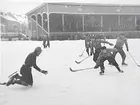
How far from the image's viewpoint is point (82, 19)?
2361 millimetres

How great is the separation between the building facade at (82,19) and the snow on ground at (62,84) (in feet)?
0.61

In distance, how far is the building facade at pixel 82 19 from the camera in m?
2.16

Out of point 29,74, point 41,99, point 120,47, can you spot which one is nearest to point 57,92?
point 41,99

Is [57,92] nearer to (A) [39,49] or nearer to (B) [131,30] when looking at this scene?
(A) [39,49]

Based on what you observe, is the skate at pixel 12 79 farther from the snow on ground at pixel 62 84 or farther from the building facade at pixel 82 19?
the building facade at pixel 82 19

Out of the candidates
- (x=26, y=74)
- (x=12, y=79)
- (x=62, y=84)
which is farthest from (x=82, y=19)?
(x=12, y=79)

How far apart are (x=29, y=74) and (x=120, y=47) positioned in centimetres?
171

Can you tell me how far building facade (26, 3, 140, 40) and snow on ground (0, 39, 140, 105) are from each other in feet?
0.61

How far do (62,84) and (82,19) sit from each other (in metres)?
0.71

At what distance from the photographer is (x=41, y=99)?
2004 mm

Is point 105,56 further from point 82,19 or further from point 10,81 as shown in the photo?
point 10,81

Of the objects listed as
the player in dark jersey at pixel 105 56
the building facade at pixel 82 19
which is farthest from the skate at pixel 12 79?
the player in dark jersey at pixel 105 56

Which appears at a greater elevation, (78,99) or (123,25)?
(123,25)

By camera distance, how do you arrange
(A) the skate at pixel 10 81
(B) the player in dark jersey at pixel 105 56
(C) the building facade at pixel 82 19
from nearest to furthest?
1. (C) the building facade at pixel 82 19
2. (A) the skate at pixel 10 81
3. (B) the player in dark jersey at pixel 105 56
